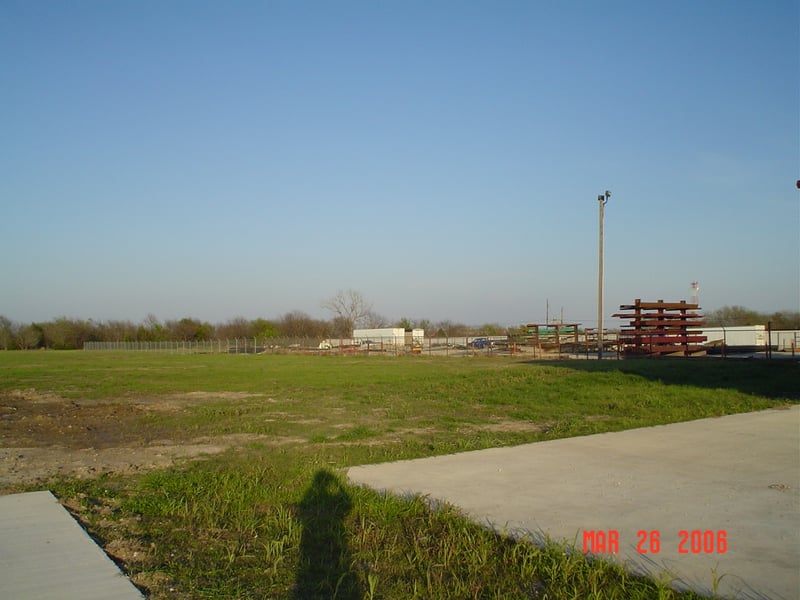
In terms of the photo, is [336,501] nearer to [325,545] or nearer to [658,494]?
[325,545]

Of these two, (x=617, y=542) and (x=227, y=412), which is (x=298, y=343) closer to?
(x=227, y=412)

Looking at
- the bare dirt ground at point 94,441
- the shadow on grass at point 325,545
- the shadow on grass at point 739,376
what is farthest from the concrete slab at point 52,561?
the shadow on grass at point 739,376

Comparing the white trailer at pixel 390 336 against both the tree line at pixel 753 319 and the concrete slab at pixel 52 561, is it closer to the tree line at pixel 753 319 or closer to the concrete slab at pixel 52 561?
the tree line at pixel 753 319

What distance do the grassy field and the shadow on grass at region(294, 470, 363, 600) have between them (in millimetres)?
19

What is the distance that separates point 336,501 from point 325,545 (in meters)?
1.35

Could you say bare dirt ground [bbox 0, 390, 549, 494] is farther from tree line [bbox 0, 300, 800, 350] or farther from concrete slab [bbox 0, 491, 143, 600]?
tree line [bbox 0, 300, 800, 350]

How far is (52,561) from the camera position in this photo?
5410 mm

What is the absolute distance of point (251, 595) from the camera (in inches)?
190

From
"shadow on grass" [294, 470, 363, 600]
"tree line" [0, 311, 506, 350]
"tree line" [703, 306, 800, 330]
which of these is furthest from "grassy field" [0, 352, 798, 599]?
"tree line" [0, 311, 506, 350]

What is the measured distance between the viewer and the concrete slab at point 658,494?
5105mm

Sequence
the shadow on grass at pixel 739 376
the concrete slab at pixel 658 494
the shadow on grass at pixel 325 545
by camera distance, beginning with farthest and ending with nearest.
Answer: the shadow on grass at pixel 739 376
the concrete slab at pixel 658 494
the shadow on grass at pixel 325 545

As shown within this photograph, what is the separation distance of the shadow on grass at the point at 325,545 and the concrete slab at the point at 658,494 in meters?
0.68

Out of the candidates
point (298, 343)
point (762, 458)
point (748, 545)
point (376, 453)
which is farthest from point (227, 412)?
point (298, 343)

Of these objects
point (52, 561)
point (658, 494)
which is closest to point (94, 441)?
point (52, 561)
